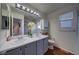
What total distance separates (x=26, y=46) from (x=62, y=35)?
673mm

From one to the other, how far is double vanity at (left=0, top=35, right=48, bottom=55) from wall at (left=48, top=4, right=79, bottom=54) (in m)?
0.21

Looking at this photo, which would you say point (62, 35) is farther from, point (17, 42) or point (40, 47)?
point (17, 42)

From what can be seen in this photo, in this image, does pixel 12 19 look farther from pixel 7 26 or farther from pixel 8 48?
pixel 8 48

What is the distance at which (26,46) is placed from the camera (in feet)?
5.60

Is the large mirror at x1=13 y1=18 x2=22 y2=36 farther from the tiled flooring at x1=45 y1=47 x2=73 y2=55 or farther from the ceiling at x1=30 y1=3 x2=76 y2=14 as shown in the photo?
the tiled flooring at x1=45 y1=47 x2=73 y2=55

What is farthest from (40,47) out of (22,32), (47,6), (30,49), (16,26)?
(47,6)

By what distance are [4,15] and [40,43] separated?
0.77 metres

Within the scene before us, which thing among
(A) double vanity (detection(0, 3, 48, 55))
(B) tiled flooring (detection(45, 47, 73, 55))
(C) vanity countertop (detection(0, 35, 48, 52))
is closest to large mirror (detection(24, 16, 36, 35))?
(A) double vanity (detection(0, 3, 48, 55))

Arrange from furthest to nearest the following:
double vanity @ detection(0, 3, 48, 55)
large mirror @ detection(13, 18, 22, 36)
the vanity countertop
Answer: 1. large mirror @ detection(13, 18, 22, 36)
2. double vanity @ detection(0, 3, 48, 55)
3. the vanity countertop

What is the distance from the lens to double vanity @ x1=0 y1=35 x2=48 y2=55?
1527 mm

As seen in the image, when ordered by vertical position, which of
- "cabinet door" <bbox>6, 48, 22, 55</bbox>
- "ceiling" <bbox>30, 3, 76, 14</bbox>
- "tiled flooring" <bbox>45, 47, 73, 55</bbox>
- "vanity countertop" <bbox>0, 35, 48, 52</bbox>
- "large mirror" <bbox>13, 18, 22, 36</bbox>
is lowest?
"tiled flooring" <bbox>45, 47, 73, 55</bbox>
